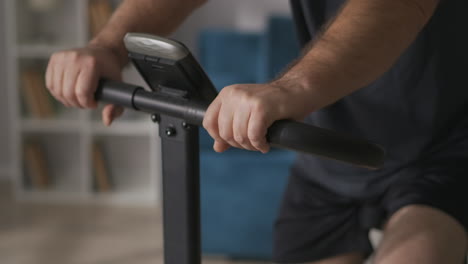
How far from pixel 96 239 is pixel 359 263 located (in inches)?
87.3

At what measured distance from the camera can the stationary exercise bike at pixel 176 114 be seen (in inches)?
42.2

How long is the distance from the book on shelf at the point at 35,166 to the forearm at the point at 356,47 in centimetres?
323

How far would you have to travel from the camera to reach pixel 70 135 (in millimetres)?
4285

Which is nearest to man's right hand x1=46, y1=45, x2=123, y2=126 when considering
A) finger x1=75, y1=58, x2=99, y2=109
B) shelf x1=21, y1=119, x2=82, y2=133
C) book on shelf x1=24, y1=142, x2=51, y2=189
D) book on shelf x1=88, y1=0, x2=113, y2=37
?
finger x1=75, y1=58, x2=99, y2=109

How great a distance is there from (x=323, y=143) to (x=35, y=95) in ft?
10.7

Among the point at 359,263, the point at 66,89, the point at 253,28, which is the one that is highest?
the point at 66,89

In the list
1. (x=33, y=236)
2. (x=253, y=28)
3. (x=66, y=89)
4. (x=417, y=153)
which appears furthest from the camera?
(x=253, y=28)

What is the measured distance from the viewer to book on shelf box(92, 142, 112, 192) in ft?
13.2

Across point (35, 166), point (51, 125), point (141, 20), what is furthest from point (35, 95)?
point (141, 20)

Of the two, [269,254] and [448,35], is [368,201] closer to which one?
[448,35]

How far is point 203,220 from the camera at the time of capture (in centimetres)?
321

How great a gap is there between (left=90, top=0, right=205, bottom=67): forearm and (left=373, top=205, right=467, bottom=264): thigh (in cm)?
60

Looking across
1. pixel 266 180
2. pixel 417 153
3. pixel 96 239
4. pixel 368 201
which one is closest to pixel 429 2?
pixel 417 153

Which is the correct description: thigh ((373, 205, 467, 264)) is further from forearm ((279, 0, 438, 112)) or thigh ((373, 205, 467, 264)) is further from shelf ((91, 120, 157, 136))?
shelf ((91, 120, 157, 136))
